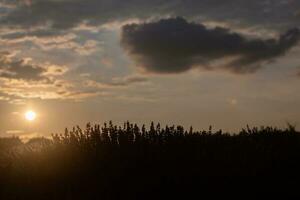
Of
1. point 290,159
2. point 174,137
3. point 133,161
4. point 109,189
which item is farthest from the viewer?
point 290,159

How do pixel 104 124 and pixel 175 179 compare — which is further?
pixel 104 124

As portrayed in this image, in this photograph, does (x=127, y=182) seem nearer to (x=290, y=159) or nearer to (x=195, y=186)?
(x=195, y=186)

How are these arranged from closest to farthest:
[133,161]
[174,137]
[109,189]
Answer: [109,189], [133,161], [174,137]

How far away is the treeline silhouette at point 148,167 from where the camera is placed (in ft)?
27.1

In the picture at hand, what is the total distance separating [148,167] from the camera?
28.4ft

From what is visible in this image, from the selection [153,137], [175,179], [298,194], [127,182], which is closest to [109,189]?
[127,182]

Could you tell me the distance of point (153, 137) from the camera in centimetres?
951

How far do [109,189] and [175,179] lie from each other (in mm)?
979

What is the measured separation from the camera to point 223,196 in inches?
324

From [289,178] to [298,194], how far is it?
2.09 feet

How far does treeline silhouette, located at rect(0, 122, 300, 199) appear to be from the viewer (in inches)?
326

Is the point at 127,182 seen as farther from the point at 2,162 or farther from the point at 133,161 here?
the point at 2,162

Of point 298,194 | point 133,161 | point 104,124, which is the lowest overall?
point 298,194

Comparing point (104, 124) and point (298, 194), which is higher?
point (104, 124)
